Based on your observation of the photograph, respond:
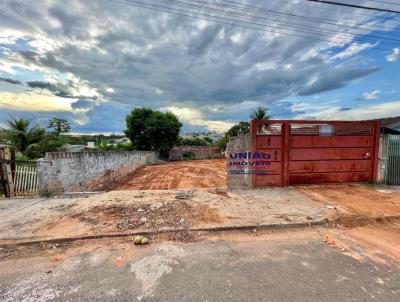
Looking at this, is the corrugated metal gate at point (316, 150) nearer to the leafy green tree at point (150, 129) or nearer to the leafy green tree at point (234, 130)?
the leafy green tree at point (150, 129)

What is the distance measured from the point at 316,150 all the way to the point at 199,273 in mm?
5965

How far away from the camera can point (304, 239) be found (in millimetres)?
3648

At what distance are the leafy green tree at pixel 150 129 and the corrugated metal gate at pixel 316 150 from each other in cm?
2353

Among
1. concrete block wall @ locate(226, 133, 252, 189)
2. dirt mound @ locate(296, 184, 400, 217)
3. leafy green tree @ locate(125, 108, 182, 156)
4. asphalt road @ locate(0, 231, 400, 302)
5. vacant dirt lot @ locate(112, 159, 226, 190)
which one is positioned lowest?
vacant dirt lot @ locate(112, 159, 226, 190)

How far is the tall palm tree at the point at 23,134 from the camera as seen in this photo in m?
15.9

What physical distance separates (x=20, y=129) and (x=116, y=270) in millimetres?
19518

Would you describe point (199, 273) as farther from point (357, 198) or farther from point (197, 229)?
point (357, 198)

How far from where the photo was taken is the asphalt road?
235cm

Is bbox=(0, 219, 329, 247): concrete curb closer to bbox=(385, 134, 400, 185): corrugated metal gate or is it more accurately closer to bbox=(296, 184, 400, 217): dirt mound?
bbox=(296, 184, 400, 217): dirt mound

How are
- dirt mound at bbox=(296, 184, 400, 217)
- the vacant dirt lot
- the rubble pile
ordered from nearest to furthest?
the rubble pile
dirt mound at bbox=(296, 184, 400, 217)
the vacant dirt lot

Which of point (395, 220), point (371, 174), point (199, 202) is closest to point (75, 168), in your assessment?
point (199, 202)

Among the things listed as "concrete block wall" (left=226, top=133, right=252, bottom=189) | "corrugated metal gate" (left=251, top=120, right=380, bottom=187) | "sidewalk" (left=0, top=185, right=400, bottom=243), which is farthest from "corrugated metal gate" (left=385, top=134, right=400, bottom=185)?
"concrete block wall" (left=226, top=133, right=252, bottom=189)

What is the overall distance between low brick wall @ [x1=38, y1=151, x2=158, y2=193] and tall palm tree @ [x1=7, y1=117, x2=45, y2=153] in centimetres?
786

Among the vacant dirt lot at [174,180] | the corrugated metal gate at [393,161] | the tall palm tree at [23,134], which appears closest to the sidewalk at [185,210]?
the corrugated metal gate at [393,161]
